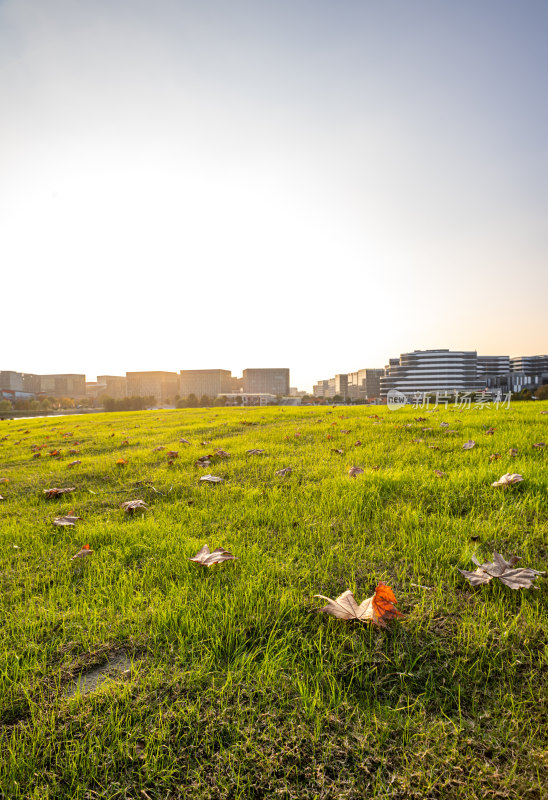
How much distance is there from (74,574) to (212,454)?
11.6ft

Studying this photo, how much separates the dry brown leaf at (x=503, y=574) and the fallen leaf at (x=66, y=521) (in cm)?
323

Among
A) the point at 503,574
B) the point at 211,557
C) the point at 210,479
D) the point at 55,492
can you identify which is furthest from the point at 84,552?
the point at 503,574

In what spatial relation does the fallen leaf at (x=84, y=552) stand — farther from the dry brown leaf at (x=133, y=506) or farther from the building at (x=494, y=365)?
the building at (x=494, y=365)

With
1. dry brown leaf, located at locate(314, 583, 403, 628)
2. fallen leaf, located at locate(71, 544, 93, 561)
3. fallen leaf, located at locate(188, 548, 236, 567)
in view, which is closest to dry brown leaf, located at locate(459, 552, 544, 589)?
dry brown leaf, located at locate(314, 583, 403, 628)

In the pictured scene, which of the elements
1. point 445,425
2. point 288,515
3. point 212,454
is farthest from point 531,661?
point 445,425

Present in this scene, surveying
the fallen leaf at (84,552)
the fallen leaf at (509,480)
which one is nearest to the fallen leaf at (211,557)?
the fallen leaf at (84,552)

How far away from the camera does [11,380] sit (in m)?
177

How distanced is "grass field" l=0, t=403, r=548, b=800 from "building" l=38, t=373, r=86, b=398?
20925cm

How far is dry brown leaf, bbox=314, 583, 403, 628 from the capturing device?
1.76 m

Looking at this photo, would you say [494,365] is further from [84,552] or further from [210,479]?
[84,552]

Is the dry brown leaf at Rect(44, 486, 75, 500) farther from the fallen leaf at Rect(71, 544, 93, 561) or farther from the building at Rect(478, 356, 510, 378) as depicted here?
the building at Rect(478, 356, 510, 378)

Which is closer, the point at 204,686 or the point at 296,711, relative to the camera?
the point at 296,711

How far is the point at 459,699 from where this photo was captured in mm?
1391

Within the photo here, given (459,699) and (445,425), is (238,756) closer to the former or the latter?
(459,699)
